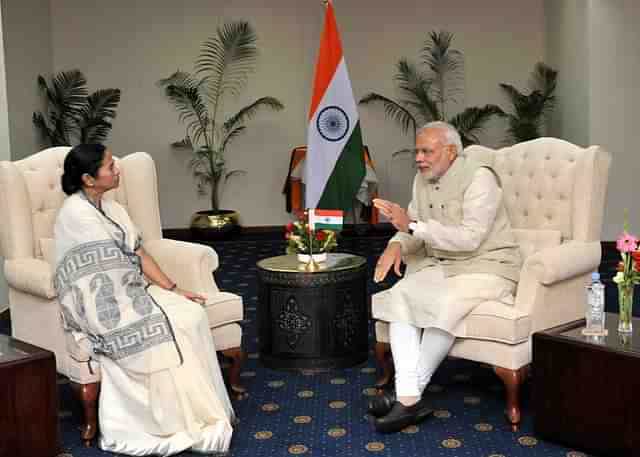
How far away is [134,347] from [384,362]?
140cm

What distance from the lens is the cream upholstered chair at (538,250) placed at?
4.29 meters

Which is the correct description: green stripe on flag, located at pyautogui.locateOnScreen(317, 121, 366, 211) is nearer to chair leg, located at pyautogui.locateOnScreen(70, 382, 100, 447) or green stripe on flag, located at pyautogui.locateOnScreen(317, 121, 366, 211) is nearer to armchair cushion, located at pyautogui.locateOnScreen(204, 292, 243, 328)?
armchair cushion, located at pyautogui.locateOnScreen(204, 292, 243, 328)

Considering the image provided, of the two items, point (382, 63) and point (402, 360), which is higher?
point (382, 63)

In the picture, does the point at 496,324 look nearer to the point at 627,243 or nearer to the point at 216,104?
the point at 627,243

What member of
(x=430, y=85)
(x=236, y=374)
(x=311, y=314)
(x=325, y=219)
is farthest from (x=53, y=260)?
(x=430, y=85)

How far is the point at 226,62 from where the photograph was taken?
10930 mm

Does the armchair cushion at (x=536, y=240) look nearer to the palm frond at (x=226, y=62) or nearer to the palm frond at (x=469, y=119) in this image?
the palm frond at (x=469, y=119)

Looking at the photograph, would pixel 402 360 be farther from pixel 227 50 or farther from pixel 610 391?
pixel 227 50

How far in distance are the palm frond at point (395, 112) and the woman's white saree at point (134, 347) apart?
6.91m

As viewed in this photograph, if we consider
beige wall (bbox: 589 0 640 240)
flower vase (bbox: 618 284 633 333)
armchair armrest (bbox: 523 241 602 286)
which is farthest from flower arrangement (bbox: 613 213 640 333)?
beige wall (bbox: 589 0 640 240)

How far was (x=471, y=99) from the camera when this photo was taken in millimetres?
11102

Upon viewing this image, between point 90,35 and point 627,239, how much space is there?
8354mm

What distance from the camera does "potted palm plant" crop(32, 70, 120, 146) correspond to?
32.3ft

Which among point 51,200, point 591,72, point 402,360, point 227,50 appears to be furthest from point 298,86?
point 402,360
